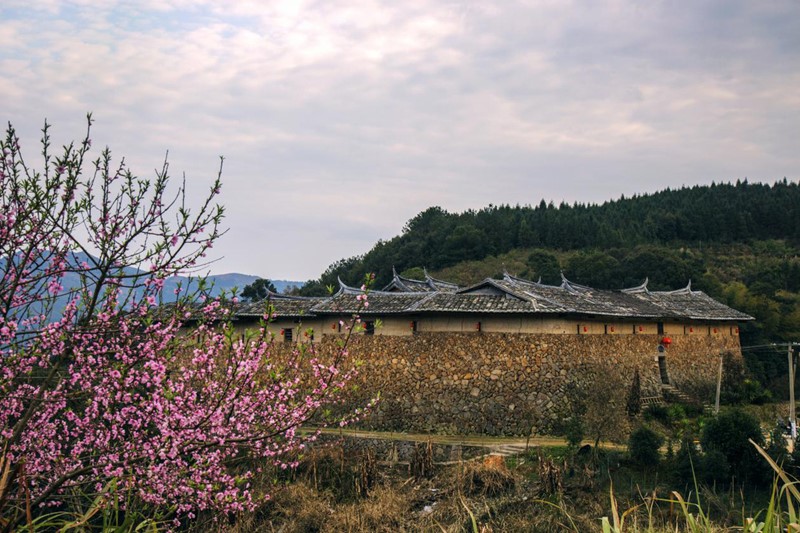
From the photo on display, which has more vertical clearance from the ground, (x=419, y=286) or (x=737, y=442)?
(x=419, y=286)

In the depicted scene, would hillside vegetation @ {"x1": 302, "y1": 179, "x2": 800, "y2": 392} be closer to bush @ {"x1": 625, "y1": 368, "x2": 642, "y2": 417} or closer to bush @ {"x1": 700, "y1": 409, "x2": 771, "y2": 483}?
bush @ {"x1": 625, "y1": 368, "x2": 642, "y2": 417}

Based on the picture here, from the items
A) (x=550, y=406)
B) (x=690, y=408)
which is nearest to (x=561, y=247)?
(x=690, y=408)

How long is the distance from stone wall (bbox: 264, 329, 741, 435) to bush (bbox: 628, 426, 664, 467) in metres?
3.52

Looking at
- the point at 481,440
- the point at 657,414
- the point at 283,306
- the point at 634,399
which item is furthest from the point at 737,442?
the point at 283,306

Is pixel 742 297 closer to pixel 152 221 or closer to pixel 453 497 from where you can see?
pixel 453 497

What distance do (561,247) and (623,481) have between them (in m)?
41.6

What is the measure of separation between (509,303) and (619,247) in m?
35.6

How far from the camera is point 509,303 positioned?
2058 centimetres

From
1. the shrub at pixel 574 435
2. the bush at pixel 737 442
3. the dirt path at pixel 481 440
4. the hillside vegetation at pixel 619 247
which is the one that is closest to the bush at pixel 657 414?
the dirt path at pixel 481 440

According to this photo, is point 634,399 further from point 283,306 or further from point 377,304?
point 283,306

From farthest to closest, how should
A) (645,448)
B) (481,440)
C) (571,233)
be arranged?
(571,233), (481,440), (645,448)

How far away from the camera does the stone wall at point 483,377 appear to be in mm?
20234

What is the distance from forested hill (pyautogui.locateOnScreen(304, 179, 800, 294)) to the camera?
54.2 meters

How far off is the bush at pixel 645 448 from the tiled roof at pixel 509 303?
4.41 metres
